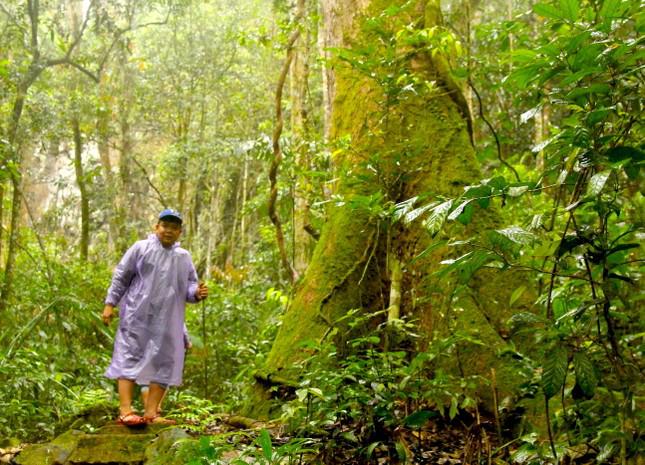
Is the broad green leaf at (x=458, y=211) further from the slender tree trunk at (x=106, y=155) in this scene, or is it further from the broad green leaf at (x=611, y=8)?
the slender tree trunk at (x=106, y=155)

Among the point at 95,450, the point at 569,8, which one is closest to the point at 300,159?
the point at 95,450

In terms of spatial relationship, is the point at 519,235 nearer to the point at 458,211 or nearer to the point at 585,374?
the point at 458,211

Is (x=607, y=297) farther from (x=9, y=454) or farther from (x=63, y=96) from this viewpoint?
(x=63, y=96)

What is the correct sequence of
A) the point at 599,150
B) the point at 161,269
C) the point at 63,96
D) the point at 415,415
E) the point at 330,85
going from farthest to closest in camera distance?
1. the point at 63,96
2. the point at 330,85
3. the point at 161,269
4. the point at 415,415
5. the point at 599,150

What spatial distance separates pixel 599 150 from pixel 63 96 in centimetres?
1297

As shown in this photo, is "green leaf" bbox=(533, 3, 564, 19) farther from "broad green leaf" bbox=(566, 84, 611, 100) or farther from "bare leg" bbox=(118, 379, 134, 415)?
"bare leg" bbox=(118, 379, 134, 415)

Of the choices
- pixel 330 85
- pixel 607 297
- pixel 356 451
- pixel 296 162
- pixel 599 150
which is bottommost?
pixel 356 451

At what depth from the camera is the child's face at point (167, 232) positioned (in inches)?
186

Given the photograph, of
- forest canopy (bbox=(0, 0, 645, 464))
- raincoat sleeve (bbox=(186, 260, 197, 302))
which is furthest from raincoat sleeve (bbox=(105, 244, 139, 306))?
forest canopy (bbox=(0, 0, 645, 464))

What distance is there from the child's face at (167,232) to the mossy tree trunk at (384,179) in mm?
1172

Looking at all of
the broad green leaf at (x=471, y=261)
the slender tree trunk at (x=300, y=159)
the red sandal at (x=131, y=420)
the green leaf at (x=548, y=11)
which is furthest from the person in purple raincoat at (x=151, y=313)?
the green leaf at (x=548, y=11)

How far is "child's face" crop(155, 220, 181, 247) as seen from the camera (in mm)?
4715

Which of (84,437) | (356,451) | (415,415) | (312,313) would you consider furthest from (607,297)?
(84,437)

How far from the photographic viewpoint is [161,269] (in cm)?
466
